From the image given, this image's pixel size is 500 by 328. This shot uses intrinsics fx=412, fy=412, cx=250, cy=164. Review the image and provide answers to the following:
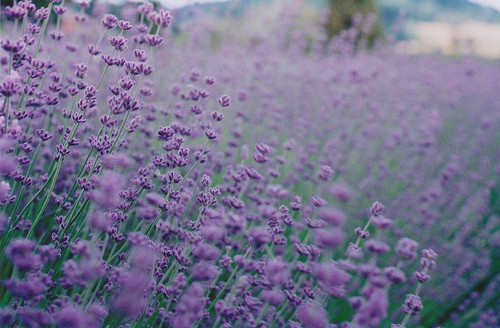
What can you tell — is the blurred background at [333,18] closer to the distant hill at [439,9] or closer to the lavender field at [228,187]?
the lavender field at [228,187]

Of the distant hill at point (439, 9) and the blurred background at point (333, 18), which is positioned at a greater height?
the distant hill at point (439, 9)

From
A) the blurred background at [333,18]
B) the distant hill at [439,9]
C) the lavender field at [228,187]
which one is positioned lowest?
the lavender field at [228,187]

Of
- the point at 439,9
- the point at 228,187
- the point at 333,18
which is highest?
the point at 439,9

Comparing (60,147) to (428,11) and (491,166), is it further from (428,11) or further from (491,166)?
(428,11)

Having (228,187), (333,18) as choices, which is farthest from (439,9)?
(228,187)

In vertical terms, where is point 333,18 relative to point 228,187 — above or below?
above

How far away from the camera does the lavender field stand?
1.39 meters

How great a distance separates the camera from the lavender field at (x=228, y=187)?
1393 millimetres

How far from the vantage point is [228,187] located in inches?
87.8

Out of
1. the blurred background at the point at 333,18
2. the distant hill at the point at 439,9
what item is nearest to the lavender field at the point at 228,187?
the blurred background at the point at 333,18

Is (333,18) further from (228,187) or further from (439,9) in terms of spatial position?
(439,9)

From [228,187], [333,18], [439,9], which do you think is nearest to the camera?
[228,187]

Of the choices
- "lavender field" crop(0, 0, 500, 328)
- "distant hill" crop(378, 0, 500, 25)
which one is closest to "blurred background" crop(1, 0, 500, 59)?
"lavender field" crop(0, 0, 500, 328)

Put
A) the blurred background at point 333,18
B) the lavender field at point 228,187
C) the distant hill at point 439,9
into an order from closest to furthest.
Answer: the lavender field at point 228,187
the blurred background at point 333,18
the distant hill at point 439,9
